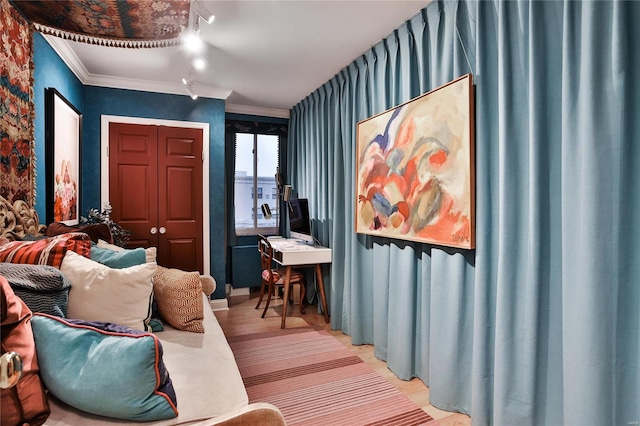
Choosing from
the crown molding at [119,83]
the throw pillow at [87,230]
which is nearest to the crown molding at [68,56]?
the crown molding at [119,83]

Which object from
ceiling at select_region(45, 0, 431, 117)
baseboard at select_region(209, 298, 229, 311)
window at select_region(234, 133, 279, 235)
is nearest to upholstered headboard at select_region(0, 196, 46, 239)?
ceiling at select_region(45, 0, 431, 117)

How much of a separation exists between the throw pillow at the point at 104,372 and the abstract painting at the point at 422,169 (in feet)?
5.47

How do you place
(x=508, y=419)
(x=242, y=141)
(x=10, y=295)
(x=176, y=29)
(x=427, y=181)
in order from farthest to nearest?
1. (x=242, y=141)
2. (x=427, y=181)
3. (x=176, y=29)
4. (x=508, y=419)
5. (x=10, y=295)

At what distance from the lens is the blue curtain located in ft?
4.34

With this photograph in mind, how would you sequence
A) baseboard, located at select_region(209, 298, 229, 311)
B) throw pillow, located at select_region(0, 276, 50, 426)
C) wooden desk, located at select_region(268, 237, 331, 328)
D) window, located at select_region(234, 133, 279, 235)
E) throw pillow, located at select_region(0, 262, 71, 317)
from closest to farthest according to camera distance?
throw pillow, located at select_region(0, 276, 50, 426) < throw pillow, located at select_region(0, 262, 71, 317) < wooden desk, located at select_region(268, 237, 331, 328) < baseboard, located at select_region(209, 298, 229, 311) < window, located at select_region(234, 133, 279, 235)

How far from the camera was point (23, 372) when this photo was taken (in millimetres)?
976

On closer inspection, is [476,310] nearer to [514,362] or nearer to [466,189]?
[514,362]

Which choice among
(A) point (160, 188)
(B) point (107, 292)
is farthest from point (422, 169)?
(A) point (160, 188)

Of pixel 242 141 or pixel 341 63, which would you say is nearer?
pixel 341 63

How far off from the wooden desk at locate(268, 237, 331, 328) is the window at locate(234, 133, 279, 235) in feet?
4.50

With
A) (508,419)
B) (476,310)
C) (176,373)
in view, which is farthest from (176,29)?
(508,419)

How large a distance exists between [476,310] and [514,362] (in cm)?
30

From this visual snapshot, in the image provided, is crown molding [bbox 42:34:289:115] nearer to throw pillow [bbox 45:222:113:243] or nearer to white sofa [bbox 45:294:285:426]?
throw pillow [bbox 45:222:113:243]

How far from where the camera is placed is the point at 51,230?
2.29m
